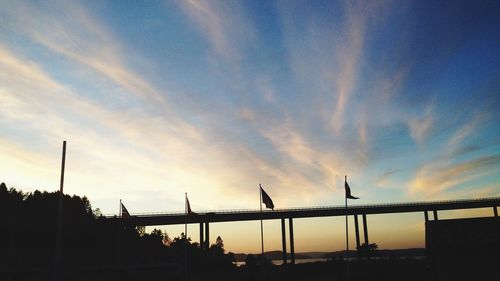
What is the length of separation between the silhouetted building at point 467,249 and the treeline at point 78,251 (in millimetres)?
24401

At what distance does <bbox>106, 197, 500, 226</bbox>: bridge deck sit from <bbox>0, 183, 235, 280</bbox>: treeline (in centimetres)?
593

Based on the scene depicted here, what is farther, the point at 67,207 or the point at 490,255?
the point at 67,207

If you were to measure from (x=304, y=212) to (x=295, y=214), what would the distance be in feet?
7.22

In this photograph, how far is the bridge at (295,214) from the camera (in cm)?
8350

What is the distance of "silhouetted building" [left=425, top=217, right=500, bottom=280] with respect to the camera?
24.7 m

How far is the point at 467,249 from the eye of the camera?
25.4 meters

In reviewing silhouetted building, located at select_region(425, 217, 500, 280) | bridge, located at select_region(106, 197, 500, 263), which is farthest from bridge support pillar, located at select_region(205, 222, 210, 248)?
silhouetted building, located at select_region(425, 217, 500, 280)

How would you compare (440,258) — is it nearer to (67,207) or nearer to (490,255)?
(490,255)

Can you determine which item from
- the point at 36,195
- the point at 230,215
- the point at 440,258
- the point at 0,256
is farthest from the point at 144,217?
the point at 440,258

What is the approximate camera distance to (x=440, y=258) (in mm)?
26312

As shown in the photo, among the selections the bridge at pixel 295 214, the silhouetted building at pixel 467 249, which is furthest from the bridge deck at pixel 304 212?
the silhouetted building at pixel 467 249

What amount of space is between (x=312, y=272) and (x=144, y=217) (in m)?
42.3

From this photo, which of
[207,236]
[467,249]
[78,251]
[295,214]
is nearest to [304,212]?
[295,214]

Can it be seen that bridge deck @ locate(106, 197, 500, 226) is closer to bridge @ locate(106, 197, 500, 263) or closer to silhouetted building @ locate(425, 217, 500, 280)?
bridge @ locate(106, 197, 500, 263)
